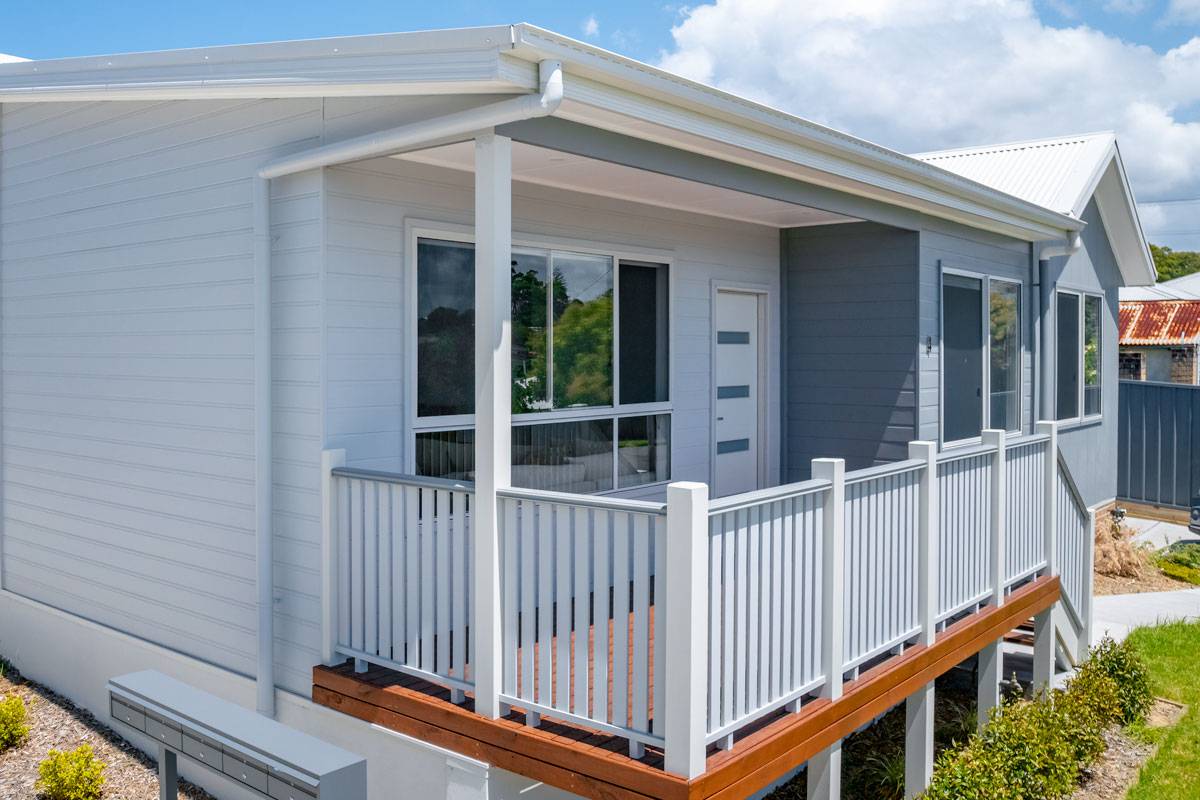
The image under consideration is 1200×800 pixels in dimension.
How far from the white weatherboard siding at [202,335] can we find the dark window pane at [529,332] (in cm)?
24

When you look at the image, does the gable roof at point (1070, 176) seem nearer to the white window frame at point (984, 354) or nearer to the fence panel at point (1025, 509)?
the white window frame at point (984, 354)

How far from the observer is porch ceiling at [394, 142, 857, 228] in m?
5.20

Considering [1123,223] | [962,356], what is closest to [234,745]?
[962,356]

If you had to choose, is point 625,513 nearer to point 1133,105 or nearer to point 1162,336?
point 1162,336

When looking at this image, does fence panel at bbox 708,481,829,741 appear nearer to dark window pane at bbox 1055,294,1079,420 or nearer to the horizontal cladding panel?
the horizontal cladding panel

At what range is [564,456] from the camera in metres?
6.64

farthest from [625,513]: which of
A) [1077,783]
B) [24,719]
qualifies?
[24,719]

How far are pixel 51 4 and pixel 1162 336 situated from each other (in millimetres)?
39993

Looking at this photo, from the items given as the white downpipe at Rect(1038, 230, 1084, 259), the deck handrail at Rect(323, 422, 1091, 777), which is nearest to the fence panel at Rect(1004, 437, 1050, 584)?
the deck handrail at Rect(323, 422, 1091, 777)

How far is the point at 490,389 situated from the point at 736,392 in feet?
14.7

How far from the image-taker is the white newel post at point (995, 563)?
6328 millimetres

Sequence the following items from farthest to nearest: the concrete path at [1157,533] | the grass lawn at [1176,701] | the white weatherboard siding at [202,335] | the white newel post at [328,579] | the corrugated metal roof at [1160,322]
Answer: the corrugated metal roof at [1160,322] < the concrete path at [1157,533] < the grass lawn at [1176,701] < the white weatherboard siding at [202,335] < the white newel post at [328,579]

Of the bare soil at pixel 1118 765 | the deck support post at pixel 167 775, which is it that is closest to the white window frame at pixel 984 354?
the bare soil at pixel 1118 765

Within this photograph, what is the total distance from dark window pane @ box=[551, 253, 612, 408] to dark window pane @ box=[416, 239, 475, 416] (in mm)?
872
